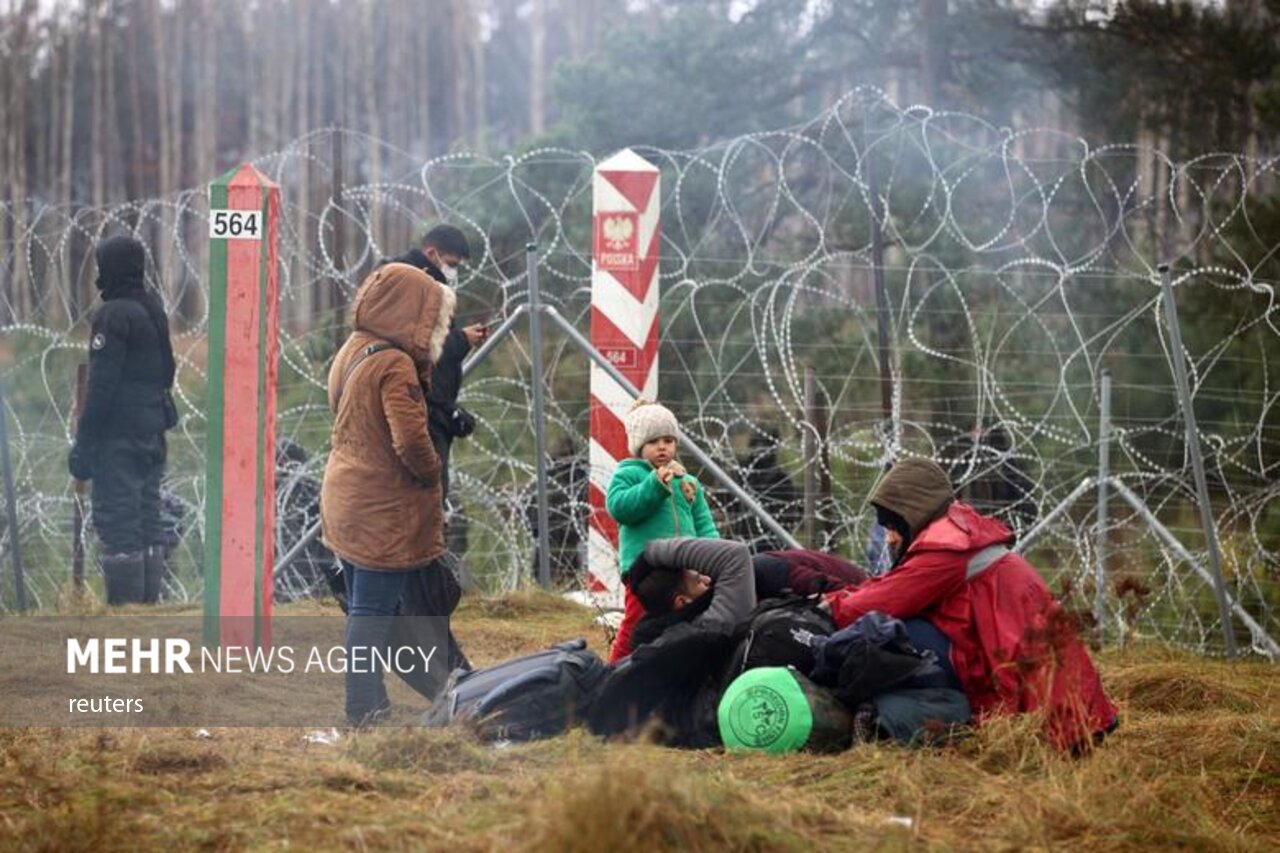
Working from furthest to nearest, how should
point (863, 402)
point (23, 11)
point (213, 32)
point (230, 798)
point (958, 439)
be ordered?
point (213, 32), point (23, 11), point (863, 402), point (958, 439), point (230, 798)

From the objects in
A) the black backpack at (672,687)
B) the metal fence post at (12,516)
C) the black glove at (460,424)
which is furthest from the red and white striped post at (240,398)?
the metal fence post at (12,516)

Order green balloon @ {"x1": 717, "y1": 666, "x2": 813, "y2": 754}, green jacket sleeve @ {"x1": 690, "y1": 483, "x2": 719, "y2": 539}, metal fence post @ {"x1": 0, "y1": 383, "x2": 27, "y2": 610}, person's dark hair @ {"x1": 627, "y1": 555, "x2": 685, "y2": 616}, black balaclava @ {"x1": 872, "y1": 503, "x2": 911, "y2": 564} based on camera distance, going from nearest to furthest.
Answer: green balloon @ {"x1": 717, "y1": 666, "x2": 813, "y2": 754} → black balaclava @ {"x1": 872, "y1": 503, "x2": 911, "y2": 564} → person's dark hair @ {"x1": 627, "y1": 555, "x2": 685, "y2": 616} → green jacket sleeve @ {"x1": 690, "y1": 483, "x2": 719, "y2": 539} → metal fence post @ {"x1": 0, "y1": 383, "x2": 27, "y2": 610}

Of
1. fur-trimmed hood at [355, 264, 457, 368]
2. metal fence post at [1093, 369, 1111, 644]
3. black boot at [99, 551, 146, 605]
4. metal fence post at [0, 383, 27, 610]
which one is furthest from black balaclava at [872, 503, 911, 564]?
metal fence post at [0, 383, 27, 610]

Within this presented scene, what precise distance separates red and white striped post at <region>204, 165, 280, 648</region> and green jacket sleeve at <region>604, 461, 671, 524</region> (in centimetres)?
128

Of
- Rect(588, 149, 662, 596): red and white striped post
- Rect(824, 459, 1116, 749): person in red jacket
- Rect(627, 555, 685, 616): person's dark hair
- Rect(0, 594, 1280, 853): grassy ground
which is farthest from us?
Rect(588, 149, 662, 596): red and white striped post

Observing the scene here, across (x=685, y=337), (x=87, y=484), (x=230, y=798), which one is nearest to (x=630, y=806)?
(x=230, y=798)

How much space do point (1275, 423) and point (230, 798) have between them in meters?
6.09

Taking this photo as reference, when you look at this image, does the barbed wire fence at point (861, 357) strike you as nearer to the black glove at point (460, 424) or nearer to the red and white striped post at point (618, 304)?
the red and white striped post at point (618, 304)

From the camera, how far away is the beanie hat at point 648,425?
6215 millimetres

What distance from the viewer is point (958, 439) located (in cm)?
A: 880

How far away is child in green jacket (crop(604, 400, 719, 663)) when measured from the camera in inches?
242

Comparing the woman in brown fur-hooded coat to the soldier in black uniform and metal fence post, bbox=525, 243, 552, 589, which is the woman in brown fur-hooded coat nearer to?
metal fence post, bbox=525, 243, 552, 589

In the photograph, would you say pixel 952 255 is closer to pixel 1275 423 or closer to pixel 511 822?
pixel 1275 423

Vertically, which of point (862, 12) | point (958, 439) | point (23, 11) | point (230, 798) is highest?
point (23, 11)
